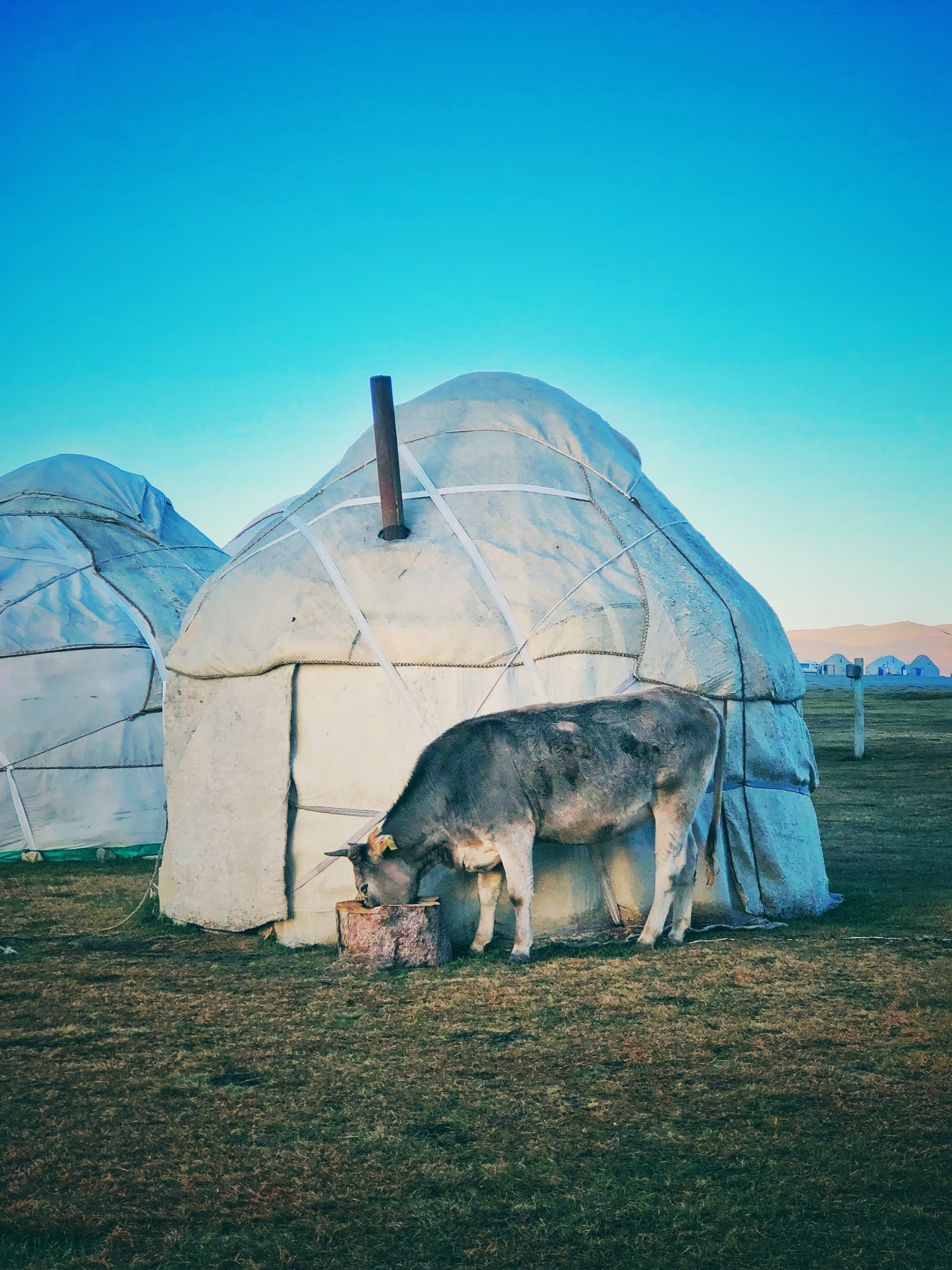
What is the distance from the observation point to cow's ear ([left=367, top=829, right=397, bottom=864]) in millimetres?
6574

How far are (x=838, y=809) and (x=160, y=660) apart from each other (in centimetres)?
840

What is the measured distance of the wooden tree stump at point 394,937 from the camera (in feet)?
21.2

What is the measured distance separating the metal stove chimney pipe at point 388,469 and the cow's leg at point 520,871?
7.79 feet

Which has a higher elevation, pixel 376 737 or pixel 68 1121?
pixel 376 737

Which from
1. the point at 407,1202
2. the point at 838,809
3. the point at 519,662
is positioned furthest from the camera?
the point at 838,809

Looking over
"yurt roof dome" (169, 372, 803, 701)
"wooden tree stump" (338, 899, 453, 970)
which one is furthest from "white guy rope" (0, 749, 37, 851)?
"wooden tree stump" (338, 899, 453, 970)

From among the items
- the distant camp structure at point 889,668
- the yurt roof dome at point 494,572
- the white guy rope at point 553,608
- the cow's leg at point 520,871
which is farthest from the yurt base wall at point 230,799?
the distant camp structure at point 889,668

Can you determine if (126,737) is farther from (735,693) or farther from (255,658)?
(735,693)

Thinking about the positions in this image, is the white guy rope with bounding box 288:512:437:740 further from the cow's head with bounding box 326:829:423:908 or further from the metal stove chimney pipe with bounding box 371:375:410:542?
the cow's head with bounding box 326:829:423:908

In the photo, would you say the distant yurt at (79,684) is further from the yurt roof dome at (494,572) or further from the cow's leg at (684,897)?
the cow's leg at (684,897)

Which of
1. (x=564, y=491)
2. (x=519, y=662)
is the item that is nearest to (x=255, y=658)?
(x=519, y=662)

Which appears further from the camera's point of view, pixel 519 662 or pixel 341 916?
pixel 519 662

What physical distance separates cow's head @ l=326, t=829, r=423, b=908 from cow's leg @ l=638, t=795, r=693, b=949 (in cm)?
145

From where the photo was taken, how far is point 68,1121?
Answer: 435cm
